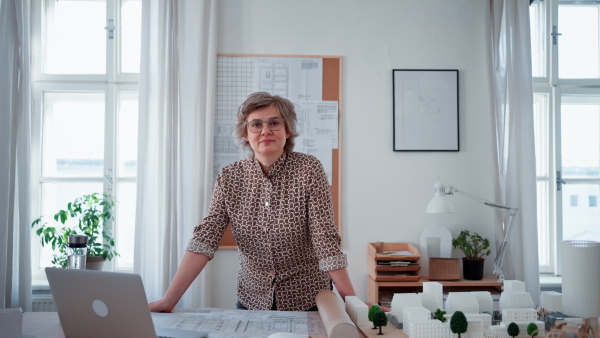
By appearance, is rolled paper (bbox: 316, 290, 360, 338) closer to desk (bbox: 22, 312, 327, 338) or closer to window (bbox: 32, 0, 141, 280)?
desk (bbox: 22, 312, 327, 338)

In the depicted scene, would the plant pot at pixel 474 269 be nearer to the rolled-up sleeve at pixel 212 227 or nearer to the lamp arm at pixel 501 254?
the lamp arm at pixel 501 254

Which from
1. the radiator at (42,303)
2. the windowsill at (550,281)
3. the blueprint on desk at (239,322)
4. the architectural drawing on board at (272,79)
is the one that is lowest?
the radiator at (42,303)

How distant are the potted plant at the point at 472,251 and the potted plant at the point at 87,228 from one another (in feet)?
7.52

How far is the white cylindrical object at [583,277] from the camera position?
4.58ft

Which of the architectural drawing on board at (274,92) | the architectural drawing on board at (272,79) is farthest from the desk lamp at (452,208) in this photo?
the architectural drawing on board at (272,79)

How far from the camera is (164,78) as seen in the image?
353cm

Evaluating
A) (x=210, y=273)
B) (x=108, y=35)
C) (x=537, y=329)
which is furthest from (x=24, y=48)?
(x=537, y=329)

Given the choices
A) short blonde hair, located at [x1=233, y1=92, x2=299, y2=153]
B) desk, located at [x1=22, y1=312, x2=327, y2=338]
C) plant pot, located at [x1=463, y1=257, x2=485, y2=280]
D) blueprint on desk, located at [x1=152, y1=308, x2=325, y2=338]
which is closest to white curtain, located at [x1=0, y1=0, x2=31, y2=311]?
desk, located at [x1=22, y1=312, x2=327, y2=338]

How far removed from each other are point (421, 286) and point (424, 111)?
1.20 metres

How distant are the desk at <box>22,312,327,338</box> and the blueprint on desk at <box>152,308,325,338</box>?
42 mm

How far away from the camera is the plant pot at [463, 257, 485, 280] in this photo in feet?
11.0

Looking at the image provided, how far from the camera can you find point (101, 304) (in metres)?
1.28

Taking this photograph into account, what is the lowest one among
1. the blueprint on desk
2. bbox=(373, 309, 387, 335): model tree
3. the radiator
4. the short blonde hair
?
the radiator

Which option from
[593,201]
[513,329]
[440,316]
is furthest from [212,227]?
[593,201]
